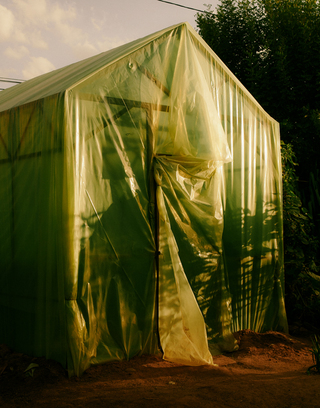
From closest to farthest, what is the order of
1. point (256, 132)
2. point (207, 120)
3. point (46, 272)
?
1. point (46, 272)
2. point (207, 120)
3. point (256, 132)

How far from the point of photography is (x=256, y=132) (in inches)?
196

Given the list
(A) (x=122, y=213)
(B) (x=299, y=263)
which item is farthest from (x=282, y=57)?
(A) (x=122, y=213)

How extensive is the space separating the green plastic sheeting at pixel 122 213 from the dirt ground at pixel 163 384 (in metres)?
0.13

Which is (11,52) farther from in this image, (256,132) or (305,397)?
(305,397)

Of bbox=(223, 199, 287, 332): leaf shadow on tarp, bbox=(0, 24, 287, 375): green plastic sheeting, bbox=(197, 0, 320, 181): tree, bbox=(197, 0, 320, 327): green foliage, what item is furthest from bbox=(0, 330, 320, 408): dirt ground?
bbox=(197, 0, 320, 181): tree

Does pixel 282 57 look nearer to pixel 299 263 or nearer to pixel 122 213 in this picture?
pixel 299 263

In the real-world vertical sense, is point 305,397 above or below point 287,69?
below

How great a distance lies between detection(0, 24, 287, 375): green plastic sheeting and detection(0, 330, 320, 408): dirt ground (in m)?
0.13

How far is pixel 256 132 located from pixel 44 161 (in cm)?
275

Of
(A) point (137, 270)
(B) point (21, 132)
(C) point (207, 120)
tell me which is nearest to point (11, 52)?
(B) point (21, 132)

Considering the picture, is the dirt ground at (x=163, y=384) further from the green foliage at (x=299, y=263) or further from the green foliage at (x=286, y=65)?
the green foliage at (x=286, y=65)

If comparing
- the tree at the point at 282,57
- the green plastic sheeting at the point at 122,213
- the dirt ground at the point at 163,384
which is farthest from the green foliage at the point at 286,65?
the dirt ground at the point at 163,384

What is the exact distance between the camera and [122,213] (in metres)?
3.67

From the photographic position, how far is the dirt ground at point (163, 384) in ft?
8.79
